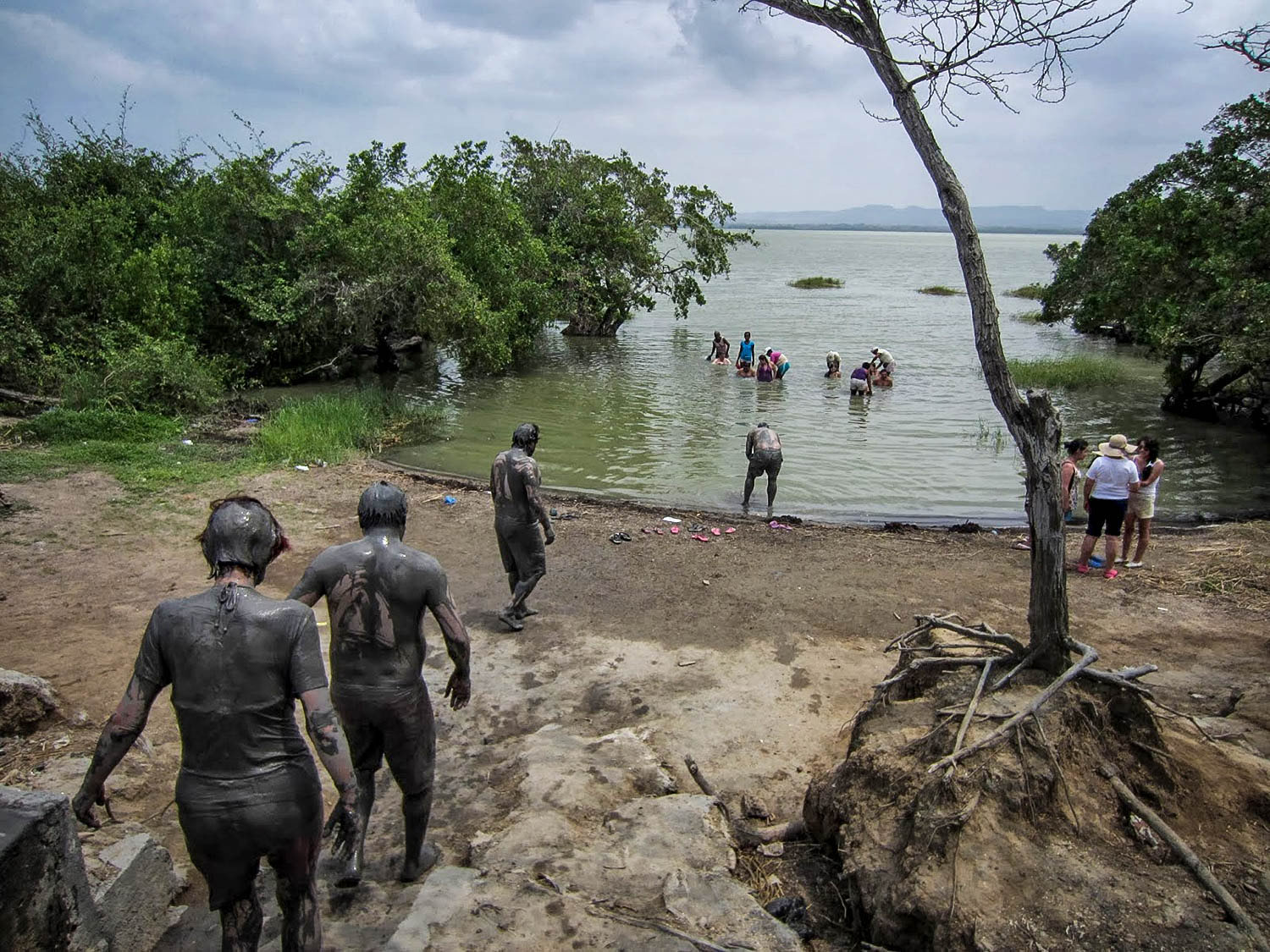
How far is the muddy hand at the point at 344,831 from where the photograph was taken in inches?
136

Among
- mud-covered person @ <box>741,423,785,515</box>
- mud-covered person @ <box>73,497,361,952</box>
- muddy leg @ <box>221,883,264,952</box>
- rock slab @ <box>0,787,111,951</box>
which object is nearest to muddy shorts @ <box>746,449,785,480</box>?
mud-covered person @ <box>741,423,785,515</box>

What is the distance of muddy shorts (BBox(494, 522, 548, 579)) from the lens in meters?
6.99

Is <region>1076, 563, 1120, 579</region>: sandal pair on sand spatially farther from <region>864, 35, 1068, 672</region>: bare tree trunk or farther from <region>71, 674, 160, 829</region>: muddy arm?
<region>71, 674, 160, 829</region>: muddy arm

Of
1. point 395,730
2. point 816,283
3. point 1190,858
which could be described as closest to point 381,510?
point 395,730

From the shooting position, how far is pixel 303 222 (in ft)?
63.8

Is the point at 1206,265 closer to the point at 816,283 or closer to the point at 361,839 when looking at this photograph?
the point at 361,839

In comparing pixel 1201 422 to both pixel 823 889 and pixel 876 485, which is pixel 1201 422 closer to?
pixel 876 485

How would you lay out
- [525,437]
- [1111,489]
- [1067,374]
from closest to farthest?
[525,437] → [1111,489] → [1067,374]

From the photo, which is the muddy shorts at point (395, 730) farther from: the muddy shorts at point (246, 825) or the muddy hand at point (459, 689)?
the muddy shorts at point (246, 825)

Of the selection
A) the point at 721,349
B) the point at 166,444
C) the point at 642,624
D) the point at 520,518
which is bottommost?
the point at 642,624

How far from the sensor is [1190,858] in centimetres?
311

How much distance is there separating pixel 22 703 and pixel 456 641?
3.17 m

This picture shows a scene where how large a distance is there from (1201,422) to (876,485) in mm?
9461

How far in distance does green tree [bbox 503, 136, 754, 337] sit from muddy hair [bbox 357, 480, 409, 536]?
2170 centimetres
